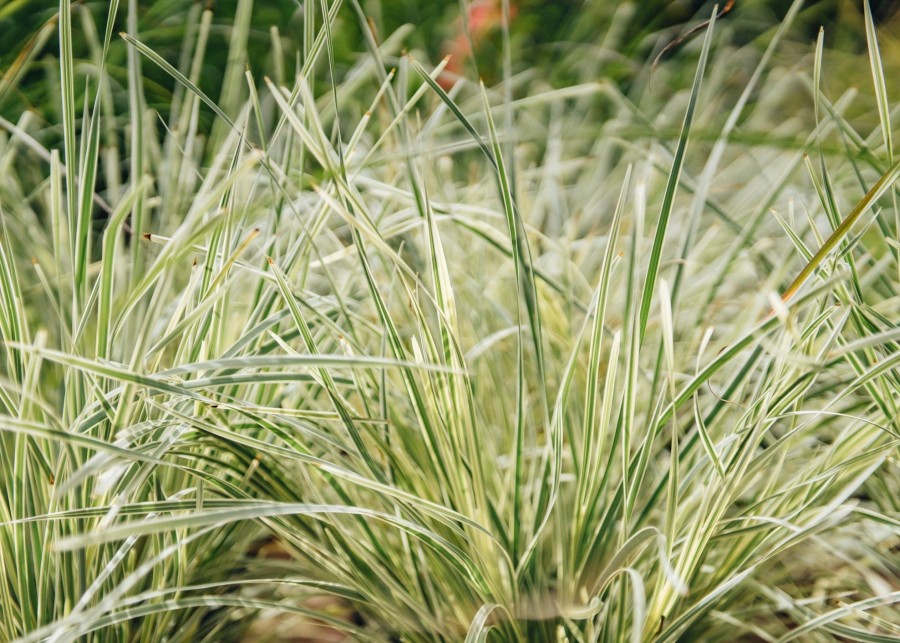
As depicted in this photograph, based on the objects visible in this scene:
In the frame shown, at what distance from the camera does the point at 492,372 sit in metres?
1.09

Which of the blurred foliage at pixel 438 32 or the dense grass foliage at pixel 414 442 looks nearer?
the dense grass foliage at pixel 414 442

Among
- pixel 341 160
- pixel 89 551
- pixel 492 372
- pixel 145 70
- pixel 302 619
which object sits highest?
pixel 145 70

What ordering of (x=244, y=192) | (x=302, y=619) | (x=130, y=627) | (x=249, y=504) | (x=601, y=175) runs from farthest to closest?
(x=601, y=175), (x=244, y=192), (x=302, y=619), (x=130, y=627), (x=249, y=504)

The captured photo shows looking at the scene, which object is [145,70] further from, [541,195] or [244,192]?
[541,195]

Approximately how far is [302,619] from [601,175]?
126 cm

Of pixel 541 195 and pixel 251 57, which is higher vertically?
pixel 251 57

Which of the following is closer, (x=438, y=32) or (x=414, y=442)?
(x=414, y=442)

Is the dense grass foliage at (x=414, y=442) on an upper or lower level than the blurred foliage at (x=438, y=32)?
lower

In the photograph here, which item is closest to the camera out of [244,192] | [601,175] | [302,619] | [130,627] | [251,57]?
[130,627]

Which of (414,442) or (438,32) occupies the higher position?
(438,32)

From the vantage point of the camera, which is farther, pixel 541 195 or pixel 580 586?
pixel 541 195

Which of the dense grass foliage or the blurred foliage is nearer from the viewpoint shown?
the dense grass foliage

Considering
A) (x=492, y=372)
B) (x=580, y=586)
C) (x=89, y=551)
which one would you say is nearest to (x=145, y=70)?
(x=492, y=372)

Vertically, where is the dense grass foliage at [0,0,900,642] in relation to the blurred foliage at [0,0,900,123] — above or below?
below
